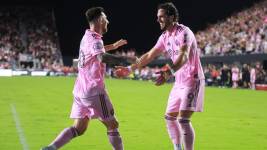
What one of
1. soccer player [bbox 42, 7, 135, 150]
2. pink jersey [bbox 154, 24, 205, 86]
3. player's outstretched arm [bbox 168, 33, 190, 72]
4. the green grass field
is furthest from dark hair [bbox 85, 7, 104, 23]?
the green grass field

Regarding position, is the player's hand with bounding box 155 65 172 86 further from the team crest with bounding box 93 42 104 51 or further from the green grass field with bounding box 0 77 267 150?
the green grass field with bounding box 0 77 267 150

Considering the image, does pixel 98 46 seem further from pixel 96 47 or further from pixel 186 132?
pixel 186 132

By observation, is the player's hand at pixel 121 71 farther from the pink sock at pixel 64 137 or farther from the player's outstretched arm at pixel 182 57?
the pink sock at pixel 64 137

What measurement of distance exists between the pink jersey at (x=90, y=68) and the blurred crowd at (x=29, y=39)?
160 feet

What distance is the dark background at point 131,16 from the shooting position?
51.3 meters

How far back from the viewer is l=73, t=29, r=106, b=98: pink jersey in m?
7.03

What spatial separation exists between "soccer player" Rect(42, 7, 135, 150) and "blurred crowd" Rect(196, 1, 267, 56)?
2789 cm

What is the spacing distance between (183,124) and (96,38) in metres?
1.82

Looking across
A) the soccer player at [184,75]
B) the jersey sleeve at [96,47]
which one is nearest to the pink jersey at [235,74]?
the soccer player at [184,75]

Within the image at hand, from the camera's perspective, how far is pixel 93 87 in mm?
7117

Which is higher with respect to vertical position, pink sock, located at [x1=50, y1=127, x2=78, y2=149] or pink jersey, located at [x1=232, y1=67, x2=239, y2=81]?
pink jersey, located at [x1=232, y1=67, x2=239, y2=81]

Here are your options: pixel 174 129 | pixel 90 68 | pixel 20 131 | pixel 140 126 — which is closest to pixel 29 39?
pixel 140 126

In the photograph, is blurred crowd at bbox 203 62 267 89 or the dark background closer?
blurred crowd at bbox 203 62 267 89

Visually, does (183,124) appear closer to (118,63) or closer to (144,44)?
(118,63)
